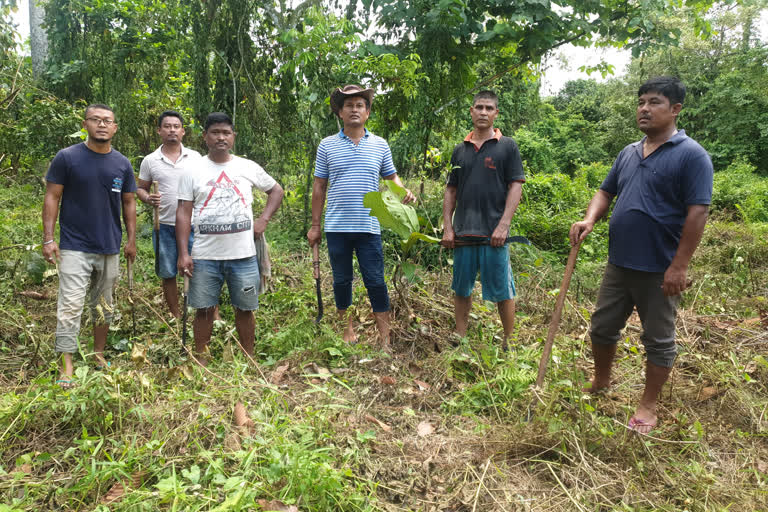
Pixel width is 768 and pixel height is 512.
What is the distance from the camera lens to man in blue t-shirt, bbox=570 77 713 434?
237cm

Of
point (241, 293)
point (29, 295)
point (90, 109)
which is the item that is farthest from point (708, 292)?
point (29, 295)

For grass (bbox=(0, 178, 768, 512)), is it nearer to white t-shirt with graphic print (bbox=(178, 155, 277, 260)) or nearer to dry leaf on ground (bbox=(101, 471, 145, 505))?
dry leaf on ground (bbox=(101, 471, 145, 505))

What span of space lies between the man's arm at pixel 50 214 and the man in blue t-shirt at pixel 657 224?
321 cm

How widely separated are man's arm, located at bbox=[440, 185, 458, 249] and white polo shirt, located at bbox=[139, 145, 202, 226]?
2.09 m

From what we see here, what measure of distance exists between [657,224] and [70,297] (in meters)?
3.54

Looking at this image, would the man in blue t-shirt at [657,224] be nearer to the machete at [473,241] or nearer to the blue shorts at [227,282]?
the machete at [473,241]

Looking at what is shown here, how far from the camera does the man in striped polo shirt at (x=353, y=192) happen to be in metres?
3.43

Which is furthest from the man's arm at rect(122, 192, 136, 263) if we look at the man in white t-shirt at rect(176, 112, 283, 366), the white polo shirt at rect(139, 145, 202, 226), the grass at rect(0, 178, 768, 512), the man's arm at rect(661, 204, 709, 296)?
the man's arm at rect(661, 204, 709, 296)

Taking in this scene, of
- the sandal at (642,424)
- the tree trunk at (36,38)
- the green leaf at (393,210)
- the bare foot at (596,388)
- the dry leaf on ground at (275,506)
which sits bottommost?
the dry leaf on ground at (275,506)

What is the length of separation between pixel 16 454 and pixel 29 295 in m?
2.69

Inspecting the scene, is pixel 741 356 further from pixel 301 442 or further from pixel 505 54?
pixel 505 54

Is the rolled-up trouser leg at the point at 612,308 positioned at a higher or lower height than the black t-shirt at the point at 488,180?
lower

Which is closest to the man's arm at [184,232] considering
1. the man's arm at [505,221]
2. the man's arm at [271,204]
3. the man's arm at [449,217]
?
the man's arm at [271,204]

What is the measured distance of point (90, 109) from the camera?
122 inches
